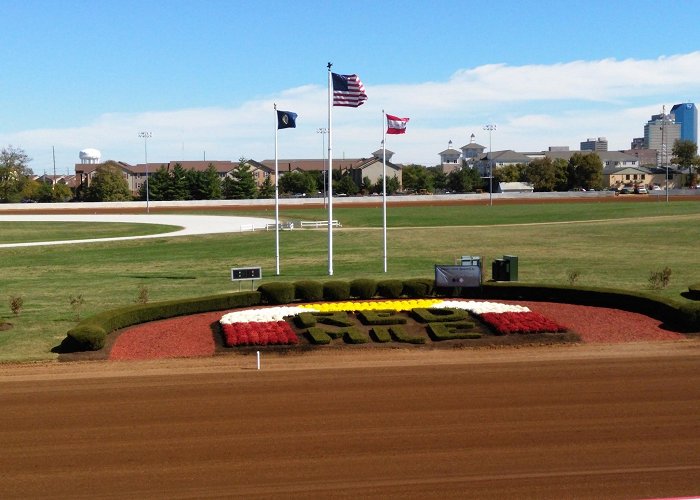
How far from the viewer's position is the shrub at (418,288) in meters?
29.7

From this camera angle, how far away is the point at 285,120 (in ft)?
120

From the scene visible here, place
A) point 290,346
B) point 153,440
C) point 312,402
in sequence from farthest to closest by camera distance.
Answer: point 290,346, point 312,402, point 153,440

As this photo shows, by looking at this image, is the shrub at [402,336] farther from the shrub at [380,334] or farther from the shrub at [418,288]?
the shrub at [418,288]

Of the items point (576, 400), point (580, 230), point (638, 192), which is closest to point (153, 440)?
point (576, 400)

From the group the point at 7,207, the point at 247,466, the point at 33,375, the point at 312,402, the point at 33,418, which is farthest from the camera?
the point at 7,207

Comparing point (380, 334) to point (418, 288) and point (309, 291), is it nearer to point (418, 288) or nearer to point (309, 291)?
point (309, 291)

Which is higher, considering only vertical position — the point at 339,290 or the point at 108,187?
the point at 108,187

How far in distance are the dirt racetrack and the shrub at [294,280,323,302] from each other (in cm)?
816

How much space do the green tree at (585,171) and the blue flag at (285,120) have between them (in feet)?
451

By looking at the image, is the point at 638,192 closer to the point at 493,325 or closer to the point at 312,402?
the point at 493,325

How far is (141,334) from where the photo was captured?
955 inches

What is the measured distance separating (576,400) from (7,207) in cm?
11154

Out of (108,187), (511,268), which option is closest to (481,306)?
(511,268)

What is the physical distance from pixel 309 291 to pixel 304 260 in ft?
62.0
